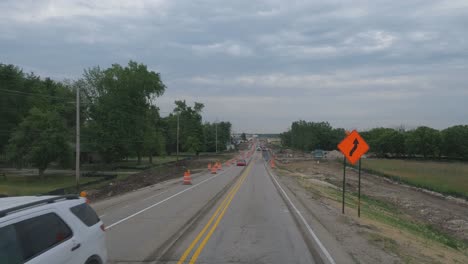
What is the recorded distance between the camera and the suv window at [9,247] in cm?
436

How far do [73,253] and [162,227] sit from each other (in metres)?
7.75

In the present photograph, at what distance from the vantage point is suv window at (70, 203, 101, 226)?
241 inches

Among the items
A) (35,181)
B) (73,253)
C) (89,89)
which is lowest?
(35,181)

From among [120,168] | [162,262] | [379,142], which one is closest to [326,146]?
[379,142]

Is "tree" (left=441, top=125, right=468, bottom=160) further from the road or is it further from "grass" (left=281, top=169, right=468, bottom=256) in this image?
the road

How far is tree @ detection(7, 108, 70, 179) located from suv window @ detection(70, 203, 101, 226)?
44.8 m

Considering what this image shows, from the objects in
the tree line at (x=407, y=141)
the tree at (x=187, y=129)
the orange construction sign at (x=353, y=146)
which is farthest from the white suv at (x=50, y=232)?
the tree line at (x=407, y=141)

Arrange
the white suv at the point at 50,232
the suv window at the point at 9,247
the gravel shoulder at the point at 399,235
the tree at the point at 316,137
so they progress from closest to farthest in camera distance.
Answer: the suv window at the point at 9,247 → the white suv at the point at 50,232 → the gravel shoulder at the point at 399,235 → the tree at the point at 316,137

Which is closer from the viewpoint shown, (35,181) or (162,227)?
(162,227)

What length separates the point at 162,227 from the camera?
13.1m

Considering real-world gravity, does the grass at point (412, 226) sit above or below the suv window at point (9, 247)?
below

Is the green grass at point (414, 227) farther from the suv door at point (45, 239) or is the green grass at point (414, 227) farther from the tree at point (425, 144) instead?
the tree at point (425, 144)

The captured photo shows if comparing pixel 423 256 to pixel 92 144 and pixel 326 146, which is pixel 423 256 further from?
pixel 326 146

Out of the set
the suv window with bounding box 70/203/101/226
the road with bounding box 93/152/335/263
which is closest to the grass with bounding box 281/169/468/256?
the road with bounding box 93/152/335/263
